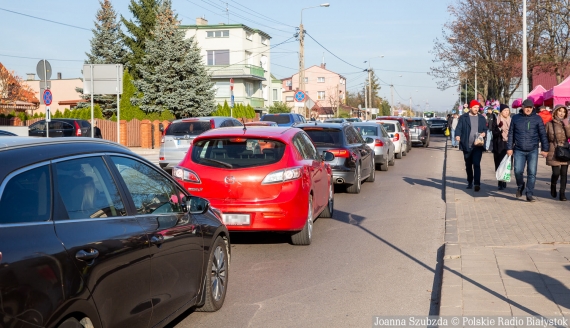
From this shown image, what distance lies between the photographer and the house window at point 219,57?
6544 centimetres

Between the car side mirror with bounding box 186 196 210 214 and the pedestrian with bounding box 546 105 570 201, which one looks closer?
the car side mirror with bounding box 186 196 210 214

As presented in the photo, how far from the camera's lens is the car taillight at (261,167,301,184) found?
28.1 ft

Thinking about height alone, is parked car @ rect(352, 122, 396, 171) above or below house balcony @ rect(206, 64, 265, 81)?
below

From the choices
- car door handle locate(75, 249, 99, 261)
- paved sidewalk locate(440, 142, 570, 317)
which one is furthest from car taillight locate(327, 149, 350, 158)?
car door handle locate(75, 249, 99, 261)

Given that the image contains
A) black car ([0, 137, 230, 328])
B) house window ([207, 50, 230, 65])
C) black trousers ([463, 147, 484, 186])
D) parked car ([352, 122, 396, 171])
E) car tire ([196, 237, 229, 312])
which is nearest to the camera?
black car ([0, 137, 230, 328])

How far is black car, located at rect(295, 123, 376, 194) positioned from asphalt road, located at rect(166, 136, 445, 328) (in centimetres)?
184

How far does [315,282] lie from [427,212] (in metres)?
5.85

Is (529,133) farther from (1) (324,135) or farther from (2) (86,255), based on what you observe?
(2) (86,255)

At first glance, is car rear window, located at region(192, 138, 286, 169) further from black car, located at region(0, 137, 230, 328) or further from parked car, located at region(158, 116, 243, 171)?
parked car, located at region(158, 116, 243, 171)

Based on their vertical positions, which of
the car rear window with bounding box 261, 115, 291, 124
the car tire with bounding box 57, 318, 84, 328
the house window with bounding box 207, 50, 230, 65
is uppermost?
the house window with bounding box 207, 50, 230, 65

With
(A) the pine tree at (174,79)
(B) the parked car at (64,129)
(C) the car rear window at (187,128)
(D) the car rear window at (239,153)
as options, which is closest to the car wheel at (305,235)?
(D) the car rear window at (239,153)

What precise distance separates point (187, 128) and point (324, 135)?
249 inches

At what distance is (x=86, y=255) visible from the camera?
3803 mm

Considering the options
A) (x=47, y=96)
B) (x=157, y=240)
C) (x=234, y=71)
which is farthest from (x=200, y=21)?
(x=157, y=240)
